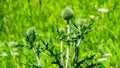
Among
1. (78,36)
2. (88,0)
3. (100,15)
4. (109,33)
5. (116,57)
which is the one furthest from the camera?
(88,0)

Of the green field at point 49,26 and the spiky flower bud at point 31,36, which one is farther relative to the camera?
the green field at point 49,26

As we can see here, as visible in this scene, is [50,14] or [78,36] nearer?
[78,36]

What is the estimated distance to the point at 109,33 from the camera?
299 centimetres

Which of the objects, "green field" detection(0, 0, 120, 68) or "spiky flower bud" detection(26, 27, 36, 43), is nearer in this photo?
"spiky flower bud" detection(26, 27, 36, 43)

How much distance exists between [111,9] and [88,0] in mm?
324

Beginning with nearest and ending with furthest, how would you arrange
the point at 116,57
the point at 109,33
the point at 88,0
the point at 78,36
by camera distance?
the point at 78,36
the point at 116,57
the point at 109,33
the point at 88,0

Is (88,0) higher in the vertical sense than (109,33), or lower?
higher

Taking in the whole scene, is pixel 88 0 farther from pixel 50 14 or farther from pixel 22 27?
pixel 22 27

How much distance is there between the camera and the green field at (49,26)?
2.83m

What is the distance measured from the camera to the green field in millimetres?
2828

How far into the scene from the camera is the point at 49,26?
3.41 meters

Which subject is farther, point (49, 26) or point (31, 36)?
point (49, 26)

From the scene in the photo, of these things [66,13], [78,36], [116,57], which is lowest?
[116,57]

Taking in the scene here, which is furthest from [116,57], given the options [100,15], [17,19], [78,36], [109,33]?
[17,19]
